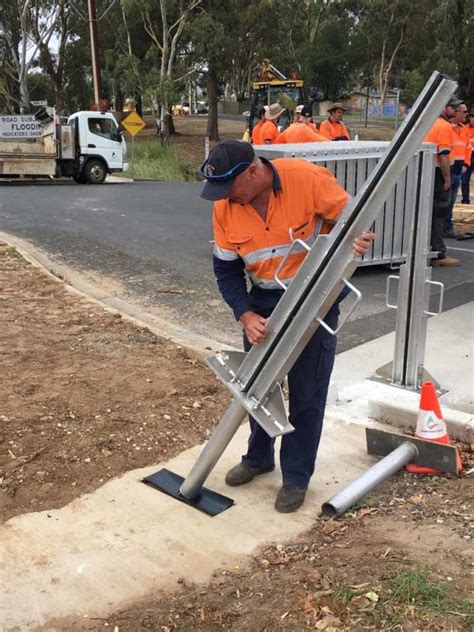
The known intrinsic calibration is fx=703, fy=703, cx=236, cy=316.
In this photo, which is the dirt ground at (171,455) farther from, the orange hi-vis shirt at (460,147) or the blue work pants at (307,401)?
the orange hi-vis shirt at (460,147)

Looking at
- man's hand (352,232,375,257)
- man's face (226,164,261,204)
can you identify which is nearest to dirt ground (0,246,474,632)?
man's hand (352,232,375,257)

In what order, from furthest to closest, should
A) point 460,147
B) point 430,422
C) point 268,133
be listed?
1. point 268,133
2. point 460,147
3. point 430,422

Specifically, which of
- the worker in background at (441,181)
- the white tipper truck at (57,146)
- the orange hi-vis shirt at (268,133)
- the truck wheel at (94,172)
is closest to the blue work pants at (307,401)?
the worker in background at (441,181)

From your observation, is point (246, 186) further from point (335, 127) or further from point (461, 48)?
point (461, 48)

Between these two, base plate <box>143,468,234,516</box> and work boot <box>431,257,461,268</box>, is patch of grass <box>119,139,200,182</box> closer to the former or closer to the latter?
work boot <box>431,257,461,268</box>

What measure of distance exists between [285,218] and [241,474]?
1.38m

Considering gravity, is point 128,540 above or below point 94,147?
below

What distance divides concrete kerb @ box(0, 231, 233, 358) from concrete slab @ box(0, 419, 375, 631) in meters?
1.93

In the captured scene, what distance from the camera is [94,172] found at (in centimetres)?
2209

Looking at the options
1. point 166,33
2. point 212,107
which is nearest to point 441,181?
point 166,33

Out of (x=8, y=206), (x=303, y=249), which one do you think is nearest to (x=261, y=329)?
(x=303, y=249)

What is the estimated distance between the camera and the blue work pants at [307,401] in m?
3.20

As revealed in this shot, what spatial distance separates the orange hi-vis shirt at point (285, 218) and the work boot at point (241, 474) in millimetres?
1068

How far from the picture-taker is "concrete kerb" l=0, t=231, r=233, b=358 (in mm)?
5718
